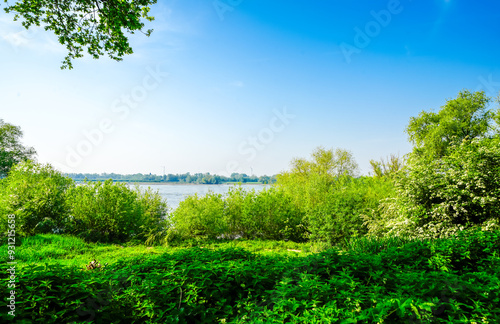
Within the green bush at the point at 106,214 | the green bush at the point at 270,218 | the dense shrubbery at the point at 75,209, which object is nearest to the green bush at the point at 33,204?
the dense shrubbery at the point at 75,209

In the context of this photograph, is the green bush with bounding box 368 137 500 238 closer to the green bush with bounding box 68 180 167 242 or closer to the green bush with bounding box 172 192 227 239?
the green bush with bounding box 172 192 227 239

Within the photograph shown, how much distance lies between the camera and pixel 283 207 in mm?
12578

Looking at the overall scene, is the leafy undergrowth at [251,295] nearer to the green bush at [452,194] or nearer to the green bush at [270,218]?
the green bush at [452,194]

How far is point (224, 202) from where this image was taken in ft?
41.6

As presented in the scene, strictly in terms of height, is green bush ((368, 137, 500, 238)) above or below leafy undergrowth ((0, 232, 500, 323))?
above

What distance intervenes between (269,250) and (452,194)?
598cm

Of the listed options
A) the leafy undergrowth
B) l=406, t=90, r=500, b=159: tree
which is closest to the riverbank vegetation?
the leafy undergrowth

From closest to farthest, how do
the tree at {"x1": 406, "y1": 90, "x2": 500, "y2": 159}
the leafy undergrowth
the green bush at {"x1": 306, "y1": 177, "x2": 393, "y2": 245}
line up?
the leafy undergrowth < the green bush at {"x1": 306, "y1": 177, "x2": 393, "y2": 245} < the tree at {"x1": 406, "y1": 90, "x2": 500, "y2": 159}

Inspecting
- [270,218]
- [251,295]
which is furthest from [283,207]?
[251,295]

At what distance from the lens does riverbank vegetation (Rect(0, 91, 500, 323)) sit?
229 cm

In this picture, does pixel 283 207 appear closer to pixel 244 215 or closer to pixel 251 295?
pixel 244 215

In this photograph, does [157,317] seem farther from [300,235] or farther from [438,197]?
[300,235]

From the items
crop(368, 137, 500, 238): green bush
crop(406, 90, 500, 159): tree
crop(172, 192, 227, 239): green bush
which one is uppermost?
crop(406, 90, 500, 159): tree

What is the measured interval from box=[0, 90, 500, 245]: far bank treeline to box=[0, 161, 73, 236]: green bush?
1.4 inches
